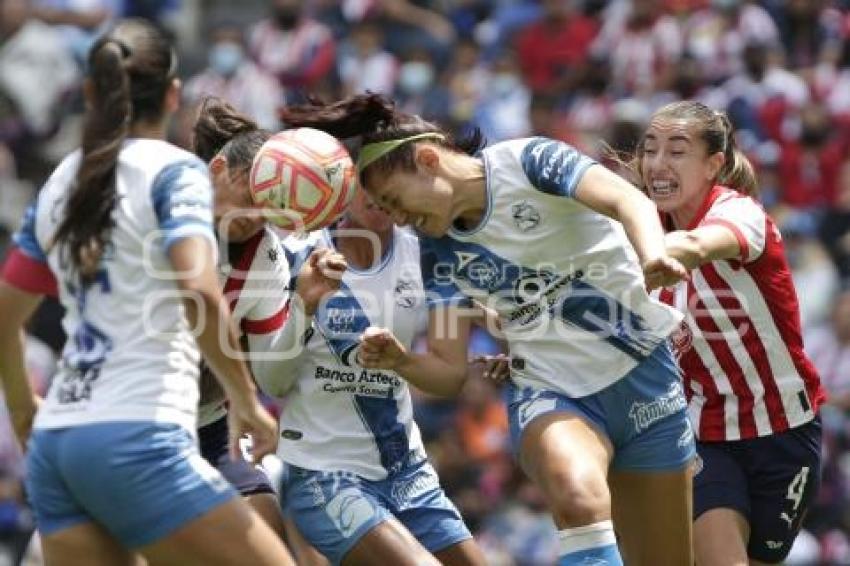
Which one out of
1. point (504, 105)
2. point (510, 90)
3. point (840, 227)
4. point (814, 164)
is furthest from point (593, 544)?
point (510, 90)

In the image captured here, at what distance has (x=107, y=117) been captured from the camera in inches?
205

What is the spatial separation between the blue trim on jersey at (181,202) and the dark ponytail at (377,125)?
4.11ft

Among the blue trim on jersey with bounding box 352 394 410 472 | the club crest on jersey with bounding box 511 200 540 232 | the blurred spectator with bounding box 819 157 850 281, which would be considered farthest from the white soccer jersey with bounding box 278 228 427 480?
the blurred spectator with bounding box 819 157 850 281

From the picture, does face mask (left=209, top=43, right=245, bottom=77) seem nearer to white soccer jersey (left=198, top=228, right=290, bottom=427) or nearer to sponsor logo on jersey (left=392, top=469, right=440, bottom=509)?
white soccer jersey (left=198, top=228, right=290, bottom=427)

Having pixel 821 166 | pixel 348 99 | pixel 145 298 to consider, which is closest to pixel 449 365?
pixel 348 99

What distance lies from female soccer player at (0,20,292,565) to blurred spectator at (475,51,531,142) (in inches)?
388

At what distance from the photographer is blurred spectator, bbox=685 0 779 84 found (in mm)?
14484

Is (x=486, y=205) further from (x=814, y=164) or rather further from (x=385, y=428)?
(x=814, y=164)

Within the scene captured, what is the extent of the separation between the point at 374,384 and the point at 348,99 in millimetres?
1101

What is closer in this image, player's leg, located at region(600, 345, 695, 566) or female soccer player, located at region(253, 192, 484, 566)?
player's leg, located at region(600, 345, 695, 566)

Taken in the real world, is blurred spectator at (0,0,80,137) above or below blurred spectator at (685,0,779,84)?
below

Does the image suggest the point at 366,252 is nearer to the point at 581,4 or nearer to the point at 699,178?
the point at 699,178

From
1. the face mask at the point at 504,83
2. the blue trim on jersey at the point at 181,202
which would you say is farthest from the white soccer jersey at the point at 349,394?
the face mask at the point at 504,83

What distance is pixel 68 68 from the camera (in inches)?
631
